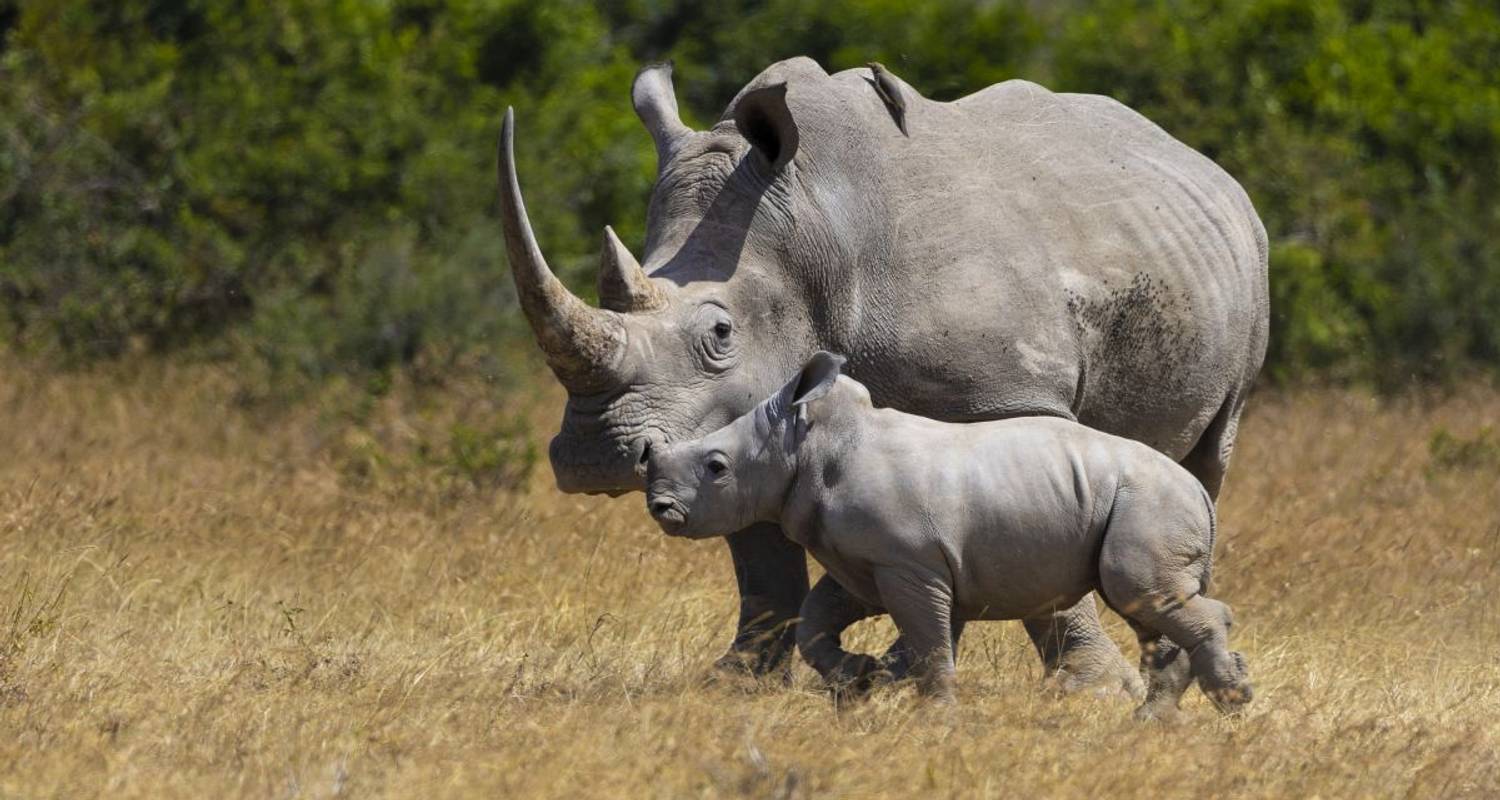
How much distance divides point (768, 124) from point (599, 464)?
3.81ft

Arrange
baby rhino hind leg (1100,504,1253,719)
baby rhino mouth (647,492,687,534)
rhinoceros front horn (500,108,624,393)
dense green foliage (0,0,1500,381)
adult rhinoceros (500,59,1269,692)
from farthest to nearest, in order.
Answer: dense green foliage (0,0,1500,381) → adult rhinoceros (500,59,1269,692) → rhinoceros front horn (500,108,624,393) → baby rhino mouth (647,492,687,534) → baby rhino hind leg (1100,504,1253,719)

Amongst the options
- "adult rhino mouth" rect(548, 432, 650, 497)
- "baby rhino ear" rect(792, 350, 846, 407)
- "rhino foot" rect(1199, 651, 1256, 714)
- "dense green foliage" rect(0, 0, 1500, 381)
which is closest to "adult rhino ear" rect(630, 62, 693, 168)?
"adult rhino mouth" rect(548, 432, 650, 497)

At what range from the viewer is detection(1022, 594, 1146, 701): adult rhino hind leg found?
7297 mm

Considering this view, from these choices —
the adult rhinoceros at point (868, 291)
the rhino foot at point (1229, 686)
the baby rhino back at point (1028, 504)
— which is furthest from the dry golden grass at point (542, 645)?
the adult rhinoceros at point (868, 291)

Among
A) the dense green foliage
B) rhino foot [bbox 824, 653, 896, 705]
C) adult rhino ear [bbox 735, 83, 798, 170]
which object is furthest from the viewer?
the dense green foliage

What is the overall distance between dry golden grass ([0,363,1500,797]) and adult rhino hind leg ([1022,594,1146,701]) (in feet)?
0.60

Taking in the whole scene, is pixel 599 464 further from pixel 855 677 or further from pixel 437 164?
pixel 437 164

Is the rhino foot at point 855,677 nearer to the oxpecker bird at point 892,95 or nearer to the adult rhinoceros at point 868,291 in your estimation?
the adult rhinoceros at point 868,291

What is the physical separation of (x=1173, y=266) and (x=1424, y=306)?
30.5ft

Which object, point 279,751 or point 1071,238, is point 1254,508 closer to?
point 1071,238

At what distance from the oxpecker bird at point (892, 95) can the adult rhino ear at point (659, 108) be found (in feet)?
1.96

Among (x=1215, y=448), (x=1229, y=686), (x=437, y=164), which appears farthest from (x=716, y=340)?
(x=437, y=164)

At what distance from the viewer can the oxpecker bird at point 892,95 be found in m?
7.64

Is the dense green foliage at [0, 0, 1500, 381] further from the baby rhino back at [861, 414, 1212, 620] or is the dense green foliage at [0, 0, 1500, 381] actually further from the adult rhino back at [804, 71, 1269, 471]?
the baby rhino back at [861, 414, 1212, 620]
